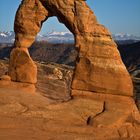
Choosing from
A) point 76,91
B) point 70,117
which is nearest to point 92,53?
point 76,91

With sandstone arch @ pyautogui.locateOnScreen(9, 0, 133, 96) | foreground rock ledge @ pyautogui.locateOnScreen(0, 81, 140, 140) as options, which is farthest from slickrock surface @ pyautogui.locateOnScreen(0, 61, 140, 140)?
sandstone arch @ pyautogui.locateOnScreen(9, 0, 133, 96)

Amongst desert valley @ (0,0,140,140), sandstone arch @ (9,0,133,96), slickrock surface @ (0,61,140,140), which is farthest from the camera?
sandstone arch @ (9,0,133,96)

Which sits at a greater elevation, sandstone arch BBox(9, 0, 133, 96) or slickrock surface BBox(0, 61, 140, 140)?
sandstone arch BBox(9, 0, 133, 96)

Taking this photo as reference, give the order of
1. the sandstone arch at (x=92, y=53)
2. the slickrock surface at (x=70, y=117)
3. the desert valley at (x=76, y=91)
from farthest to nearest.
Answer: the sandstone arch at (x=92, y=53), the desert valley at (x=76, y=91), the slickrock surface at (x=70, y=117)

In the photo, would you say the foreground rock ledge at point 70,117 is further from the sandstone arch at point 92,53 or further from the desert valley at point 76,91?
the sandstone arch at point 92,53

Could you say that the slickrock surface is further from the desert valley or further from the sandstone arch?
the sandstone arch

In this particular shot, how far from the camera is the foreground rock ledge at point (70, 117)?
1571 cm

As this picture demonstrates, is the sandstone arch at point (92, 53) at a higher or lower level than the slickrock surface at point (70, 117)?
higher

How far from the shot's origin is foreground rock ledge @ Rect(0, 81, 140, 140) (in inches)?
618

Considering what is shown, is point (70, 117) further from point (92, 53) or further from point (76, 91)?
point (92, 53)

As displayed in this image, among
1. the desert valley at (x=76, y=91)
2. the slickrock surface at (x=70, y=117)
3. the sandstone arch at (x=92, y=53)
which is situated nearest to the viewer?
the slickrock surface at (x=70, y=117)

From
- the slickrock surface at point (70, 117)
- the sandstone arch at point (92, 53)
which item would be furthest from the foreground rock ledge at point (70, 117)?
the sandstone arch at point (92, 53)

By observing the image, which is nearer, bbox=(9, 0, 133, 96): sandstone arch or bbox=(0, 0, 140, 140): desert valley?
bbox=(0, 0, 140, 140): desert valley

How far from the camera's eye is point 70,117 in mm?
17391
